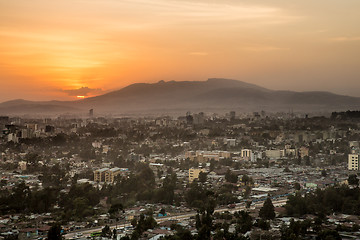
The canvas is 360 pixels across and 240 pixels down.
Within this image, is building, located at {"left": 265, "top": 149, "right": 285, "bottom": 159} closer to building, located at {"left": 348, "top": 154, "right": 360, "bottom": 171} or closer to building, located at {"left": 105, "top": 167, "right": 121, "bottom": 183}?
building, located at {"left": 348, "top": 154, "right": 360, "bottom": 171}

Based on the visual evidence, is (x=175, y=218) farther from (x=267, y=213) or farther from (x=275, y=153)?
(x=275, y=153)

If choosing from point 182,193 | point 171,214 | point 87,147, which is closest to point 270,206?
point 171,214

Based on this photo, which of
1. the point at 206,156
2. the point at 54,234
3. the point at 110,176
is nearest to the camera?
the point at 54,234

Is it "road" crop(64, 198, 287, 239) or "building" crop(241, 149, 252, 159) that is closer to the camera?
"road" crop(64, 198, 287, 239)

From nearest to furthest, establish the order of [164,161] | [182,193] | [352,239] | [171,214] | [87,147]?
1. [352,239]
2. [171,214]
3. [182,193]
4. [164,161]
5. [87,147]

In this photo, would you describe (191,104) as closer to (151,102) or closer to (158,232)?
(151,102)

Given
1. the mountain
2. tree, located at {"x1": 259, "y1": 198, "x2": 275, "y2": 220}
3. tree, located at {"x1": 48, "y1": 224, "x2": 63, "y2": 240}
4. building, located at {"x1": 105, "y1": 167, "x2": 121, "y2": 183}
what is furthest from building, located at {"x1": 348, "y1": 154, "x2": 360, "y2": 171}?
the mountain

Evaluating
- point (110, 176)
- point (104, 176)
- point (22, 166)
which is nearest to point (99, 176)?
point (104, 176)

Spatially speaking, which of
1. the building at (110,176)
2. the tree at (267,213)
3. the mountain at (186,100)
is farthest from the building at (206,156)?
the mountain at (186,100)
